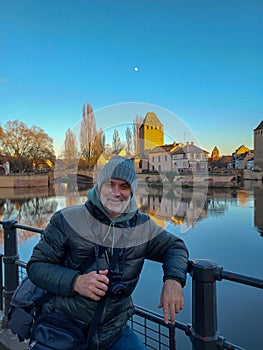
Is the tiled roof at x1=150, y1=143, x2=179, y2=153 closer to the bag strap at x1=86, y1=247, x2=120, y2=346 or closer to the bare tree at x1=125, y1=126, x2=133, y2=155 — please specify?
the bare tree at x1=125, y1=126, x2=133, y2=155

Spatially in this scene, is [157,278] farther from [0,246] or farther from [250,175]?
[250,175]

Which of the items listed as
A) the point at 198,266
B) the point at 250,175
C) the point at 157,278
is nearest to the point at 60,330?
the point at 198,266

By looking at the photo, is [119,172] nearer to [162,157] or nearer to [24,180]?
[162,157]

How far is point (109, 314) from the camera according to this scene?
4.44 ft

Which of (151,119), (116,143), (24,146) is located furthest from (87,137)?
(24,146)

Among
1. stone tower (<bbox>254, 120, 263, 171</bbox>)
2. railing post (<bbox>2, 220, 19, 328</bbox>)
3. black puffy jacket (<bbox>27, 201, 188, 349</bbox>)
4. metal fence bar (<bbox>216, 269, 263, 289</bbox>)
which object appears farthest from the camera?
stone tower (<bbox>254, 120, 263, 171</bbox>)

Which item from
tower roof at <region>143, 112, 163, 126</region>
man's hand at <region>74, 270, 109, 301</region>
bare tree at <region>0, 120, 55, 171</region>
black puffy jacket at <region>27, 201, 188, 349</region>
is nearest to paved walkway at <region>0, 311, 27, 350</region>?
black puffy jacket at <region>27, 201, 188, 349</region>

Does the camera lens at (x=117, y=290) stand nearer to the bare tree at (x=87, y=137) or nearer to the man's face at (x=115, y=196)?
the man's face at (x=115, y=196)

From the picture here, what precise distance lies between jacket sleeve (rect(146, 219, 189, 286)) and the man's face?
17 cm

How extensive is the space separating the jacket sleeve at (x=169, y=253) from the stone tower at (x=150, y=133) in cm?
66

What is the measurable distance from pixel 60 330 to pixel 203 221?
66.2 feet

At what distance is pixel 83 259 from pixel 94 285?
0.14m

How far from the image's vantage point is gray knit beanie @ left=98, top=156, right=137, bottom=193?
146 centimetres

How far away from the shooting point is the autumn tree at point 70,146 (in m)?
1.87
